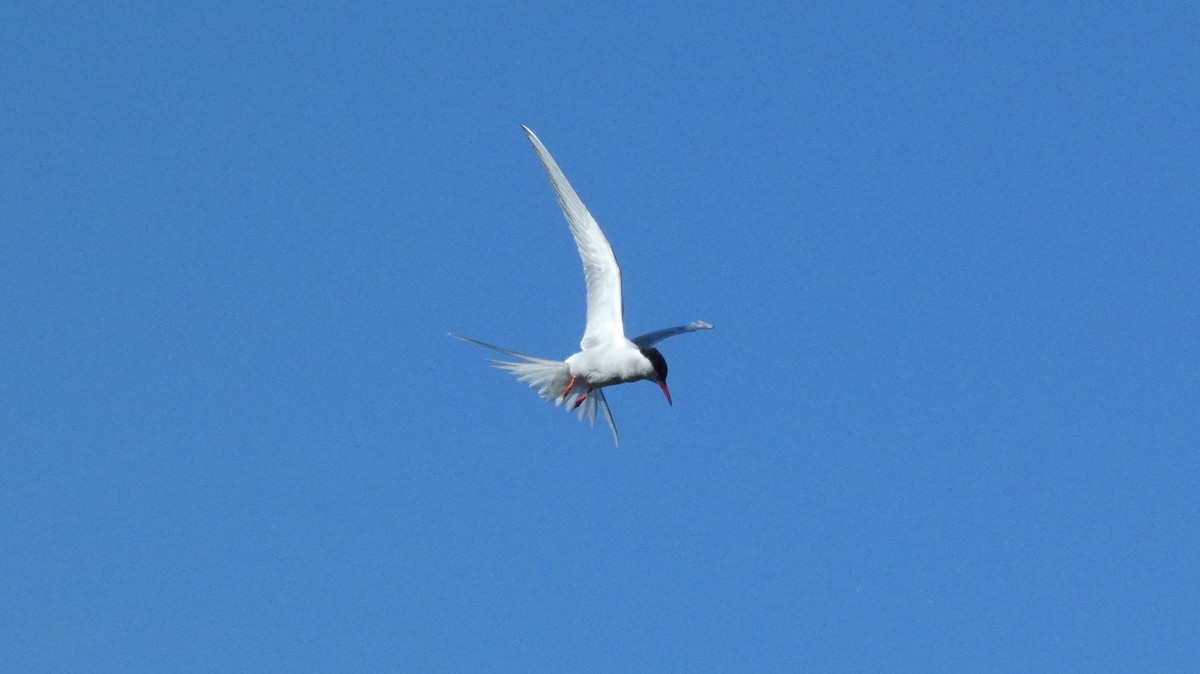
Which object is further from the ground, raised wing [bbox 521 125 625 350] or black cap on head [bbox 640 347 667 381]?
raised wing [bbox 521 125 625 350]

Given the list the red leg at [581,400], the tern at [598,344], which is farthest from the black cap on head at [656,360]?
A: the red leg at [581,400]

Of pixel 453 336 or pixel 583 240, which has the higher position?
pixel 583 240

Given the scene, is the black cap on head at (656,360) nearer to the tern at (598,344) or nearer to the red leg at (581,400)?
the tern at (598,344)

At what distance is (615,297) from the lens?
51.2 ft

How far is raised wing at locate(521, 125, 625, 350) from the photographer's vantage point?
1526cm

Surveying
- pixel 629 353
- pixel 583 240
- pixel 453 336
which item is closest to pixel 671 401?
pixel 629 353

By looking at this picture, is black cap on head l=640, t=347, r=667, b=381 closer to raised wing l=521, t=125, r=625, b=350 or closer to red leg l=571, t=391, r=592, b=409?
raised wing l=521, t=125, r=625, b=350

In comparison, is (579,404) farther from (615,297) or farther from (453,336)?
(453,336)

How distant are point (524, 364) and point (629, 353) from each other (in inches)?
41.8

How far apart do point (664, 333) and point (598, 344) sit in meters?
0.66

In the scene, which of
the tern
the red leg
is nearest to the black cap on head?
the tern

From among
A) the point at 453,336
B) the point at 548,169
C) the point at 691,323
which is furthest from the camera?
the point at 691,323

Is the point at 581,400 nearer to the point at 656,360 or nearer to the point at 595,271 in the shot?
the point at 656,360

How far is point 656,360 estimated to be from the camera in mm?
15633
